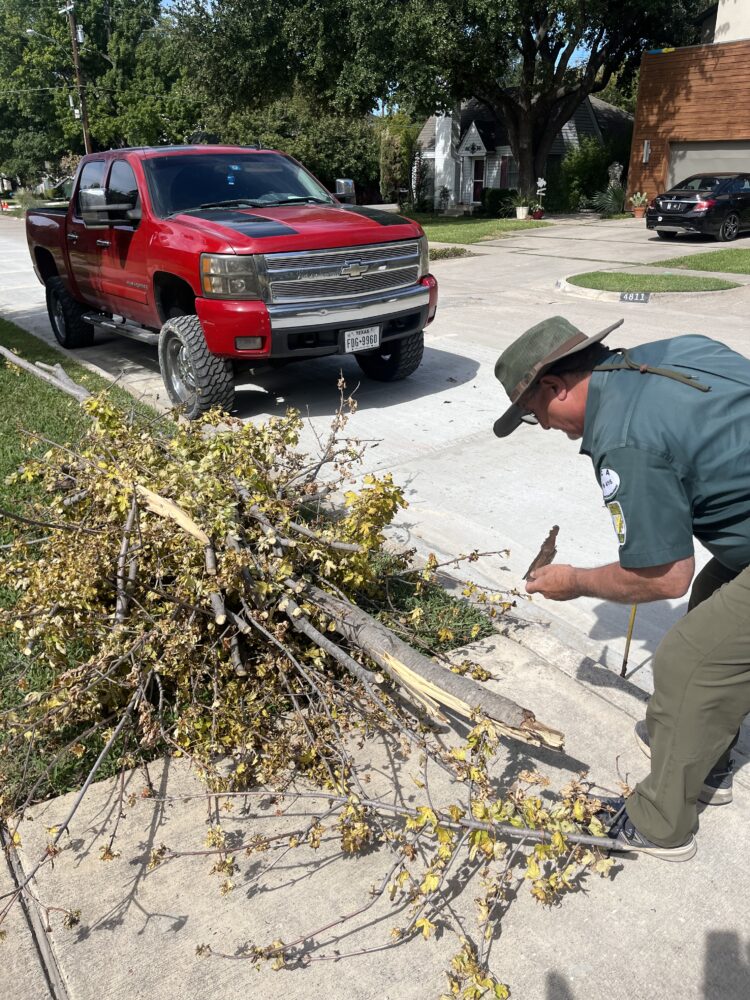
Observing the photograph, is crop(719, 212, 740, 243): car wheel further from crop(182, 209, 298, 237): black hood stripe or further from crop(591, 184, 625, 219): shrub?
crop(182, 209, 298, 237): black hood stripe

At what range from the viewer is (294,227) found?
6137 millimetres

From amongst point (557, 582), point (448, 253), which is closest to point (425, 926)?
point (557, 582)

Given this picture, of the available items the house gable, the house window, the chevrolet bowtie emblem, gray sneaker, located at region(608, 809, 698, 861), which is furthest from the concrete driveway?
the house window

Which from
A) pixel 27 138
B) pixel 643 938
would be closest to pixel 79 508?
pixel 643 938

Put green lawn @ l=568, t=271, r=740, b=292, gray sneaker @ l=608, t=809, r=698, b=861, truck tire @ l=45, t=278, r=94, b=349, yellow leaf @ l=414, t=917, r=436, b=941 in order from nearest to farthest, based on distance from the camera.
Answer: yellow leaf @ l=414, t=917, r=436, b=941 → gray sneaker @ l=608, t=809, r=698, b=861 → truck tire @ l=45, t=278, r=94, b=349 → green lawn @ l=568, t=271, r=740, b=292

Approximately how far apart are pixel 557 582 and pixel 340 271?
14.0 ft

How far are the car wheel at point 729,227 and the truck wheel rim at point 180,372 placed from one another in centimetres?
1719

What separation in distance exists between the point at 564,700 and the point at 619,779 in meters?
0.41

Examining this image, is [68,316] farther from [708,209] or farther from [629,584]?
[708,209]

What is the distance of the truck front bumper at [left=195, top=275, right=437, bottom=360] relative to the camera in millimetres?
5906

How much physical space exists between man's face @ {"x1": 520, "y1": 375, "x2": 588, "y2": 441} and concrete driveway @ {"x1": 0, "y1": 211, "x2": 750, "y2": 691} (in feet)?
4.49

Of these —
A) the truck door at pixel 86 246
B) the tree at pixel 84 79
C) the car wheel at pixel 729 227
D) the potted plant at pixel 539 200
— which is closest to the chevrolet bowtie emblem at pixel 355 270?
the truck door at pixel 86 246

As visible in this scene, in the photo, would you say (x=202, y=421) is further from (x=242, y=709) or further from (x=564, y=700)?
(x=564, y=700)

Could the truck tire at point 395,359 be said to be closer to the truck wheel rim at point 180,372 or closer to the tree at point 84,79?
the truck wheel rim at point 180,372
